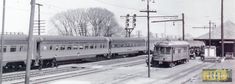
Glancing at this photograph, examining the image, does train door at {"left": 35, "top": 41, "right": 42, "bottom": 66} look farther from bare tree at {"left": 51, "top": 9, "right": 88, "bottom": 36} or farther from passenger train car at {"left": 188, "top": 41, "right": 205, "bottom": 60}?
bare tree at {"left": 51, "top": 9, "right": 88, "bottom": 36}

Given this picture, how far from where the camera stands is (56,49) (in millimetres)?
37250

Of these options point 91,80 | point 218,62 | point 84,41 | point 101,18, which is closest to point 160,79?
point 91,80

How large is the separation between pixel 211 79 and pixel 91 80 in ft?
29.2

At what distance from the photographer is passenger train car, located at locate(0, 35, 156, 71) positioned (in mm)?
31047

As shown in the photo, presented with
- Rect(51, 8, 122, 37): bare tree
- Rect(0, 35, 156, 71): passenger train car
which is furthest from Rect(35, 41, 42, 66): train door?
Rect(51, 8, 122, 37): bare tree

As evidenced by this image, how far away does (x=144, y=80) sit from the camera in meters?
28.9

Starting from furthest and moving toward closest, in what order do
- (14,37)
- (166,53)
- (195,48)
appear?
(195,48), (166,53), (14,37)

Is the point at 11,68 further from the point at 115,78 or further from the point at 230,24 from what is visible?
the point at 230,24

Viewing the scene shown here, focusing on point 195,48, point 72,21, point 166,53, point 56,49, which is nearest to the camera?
point 56,49

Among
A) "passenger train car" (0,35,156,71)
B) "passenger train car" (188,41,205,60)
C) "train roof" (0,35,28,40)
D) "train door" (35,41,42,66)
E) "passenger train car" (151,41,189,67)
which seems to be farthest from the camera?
"passenger train car" (188,41,205,60)

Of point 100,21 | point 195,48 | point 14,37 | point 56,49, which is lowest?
point 195,48

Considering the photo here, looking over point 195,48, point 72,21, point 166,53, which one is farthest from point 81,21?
point 166,53

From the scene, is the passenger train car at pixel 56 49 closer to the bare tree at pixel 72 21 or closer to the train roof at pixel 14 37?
the train roof at pixel 14 37

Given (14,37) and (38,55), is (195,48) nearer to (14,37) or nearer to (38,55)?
(38,55)
